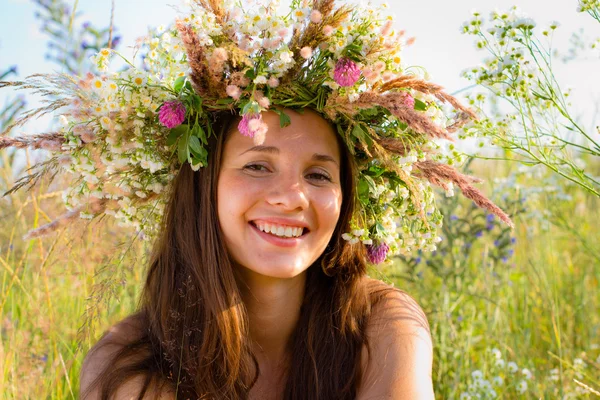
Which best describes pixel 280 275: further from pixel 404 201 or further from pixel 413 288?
pixel 413 288

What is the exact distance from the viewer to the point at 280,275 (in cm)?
264

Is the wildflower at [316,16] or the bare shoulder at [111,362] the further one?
the bare shoulder at [111,362]

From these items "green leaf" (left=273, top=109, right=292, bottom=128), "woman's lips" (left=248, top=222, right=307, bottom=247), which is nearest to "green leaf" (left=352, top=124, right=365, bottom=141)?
"green leaf" (left=273, top=109, right=292, bottom=128)

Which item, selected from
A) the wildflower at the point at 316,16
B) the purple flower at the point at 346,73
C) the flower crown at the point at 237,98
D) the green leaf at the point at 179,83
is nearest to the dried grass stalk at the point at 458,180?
the flower crown at the point at 237,98

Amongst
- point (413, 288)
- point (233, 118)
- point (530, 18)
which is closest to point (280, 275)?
point (233, 118)

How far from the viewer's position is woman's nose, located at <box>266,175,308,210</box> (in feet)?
8.44

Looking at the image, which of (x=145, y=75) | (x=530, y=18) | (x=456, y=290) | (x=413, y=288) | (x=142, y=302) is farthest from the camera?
(x=413, y=288)

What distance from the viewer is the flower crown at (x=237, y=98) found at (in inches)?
95.0

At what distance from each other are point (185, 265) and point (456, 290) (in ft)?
5.25

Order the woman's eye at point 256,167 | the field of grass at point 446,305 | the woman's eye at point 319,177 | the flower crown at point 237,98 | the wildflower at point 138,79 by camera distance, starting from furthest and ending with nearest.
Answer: the field of grass at point 446,305, the woman's eye at point 319,177, the woman's eye at point 256,167, the wildflower at point 138,79, the flower crown at point 237,98

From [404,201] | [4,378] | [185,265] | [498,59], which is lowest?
[4,378]

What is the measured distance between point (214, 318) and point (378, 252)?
0.73 meters

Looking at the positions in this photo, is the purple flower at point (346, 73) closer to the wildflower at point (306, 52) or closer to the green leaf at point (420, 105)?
the wildflower at point (306, 52)

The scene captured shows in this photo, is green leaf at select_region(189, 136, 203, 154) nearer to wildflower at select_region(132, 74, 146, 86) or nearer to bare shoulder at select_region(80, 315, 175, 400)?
wildflower at select_region(132, 74, 146, 86)
